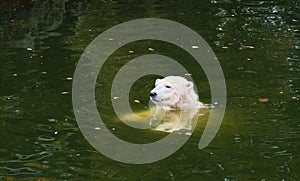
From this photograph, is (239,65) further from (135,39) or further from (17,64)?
(17,64)

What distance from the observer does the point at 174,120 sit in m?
8.91

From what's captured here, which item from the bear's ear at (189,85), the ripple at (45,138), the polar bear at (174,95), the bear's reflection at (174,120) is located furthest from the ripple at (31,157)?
the bear's ear at (189,85)

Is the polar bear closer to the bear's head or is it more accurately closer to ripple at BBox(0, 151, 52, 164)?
the bear's head

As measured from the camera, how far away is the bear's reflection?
8500 mm

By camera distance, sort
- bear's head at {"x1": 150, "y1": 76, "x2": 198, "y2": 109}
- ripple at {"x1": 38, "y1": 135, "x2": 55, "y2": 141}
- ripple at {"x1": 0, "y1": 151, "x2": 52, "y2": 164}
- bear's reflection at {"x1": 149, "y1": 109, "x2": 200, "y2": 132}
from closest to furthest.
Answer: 1. ripple at {"x1": 0, "y1": 151, "x2": 52, "y2": 164}
2. ripple at {"x1": 38, "y1": 135, "x2": 55, "y2": 141}
3. bear's reflection at {"x1": 149, "y1": 109, "x2": 200, "y2": 132}
4. bear's head at {"x1": 150, "y1": 76, "x2": 198, "y2": 109}

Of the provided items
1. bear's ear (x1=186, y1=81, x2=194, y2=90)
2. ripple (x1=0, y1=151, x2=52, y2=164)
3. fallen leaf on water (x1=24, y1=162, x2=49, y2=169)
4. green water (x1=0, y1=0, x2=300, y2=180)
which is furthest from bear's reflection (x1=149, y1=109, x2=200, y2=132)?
fallen leaf on water (x1=24, y1=162, x2=49, y2=169)

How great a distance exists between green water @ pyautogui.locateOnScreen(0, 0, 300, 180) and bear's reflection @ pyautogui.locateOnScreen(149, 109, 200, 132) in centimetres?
22

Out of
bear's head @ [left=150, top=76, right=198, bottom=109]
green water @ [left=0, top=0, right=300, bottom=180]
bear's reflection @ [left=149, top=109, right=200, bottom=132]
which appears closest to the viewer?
green water @ [left=0, top=0, right=300, bottom=180]

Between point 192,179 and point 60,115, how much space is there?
3019 millimetres

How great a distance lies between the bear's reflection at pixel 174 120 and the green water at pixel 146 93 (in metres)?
0.22

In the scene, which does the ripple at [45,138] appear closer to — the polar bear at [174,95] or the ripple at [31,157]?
the ripple at [31,157]

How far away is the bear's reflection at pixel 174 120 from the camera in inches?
335

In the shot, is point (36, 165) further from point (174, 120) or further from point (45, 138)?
point (174, 120)

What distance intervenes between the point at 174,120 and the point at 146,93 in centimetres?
147
